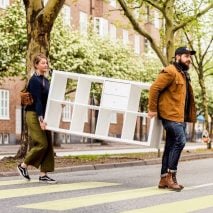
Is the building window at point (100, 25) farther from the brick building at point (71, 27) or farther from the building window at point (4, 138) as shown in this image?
the building window at point (4, 138)

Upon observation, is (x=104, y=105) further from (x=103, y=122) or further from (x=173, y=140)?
(x=173, y=140)

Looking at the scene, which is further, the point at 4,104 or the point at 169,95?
the point at 4,104

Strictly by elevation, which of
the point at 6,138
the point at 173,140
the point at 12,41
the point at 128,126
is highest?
the point at 12,41

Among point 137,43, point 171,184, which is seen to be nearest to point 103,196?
point 171,184

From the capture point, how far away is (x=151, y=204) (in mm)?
8789

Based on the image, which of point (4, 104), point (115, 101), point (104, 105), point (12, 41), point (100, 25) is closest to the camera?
point (115, 101)

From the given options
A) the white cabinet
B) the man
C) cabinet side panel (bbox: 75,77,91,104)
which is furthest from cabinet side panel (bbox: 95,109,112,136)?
the man

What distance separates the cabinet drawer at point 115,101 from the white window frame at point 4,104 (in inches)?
1187

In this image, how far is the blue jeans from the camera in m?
10.3

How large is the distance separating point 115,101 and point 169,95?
1.36m

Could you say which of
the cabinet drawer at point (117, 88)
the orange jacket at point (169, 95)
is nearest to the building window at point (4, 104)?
the cabinet drawer at point (117, 88)

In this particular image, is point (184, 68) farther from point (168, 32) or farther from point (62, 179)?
point (168, 32)

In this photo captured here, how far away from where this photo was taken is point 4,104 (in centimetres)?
4156

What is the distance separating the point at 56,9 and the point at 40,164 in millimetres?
6277
